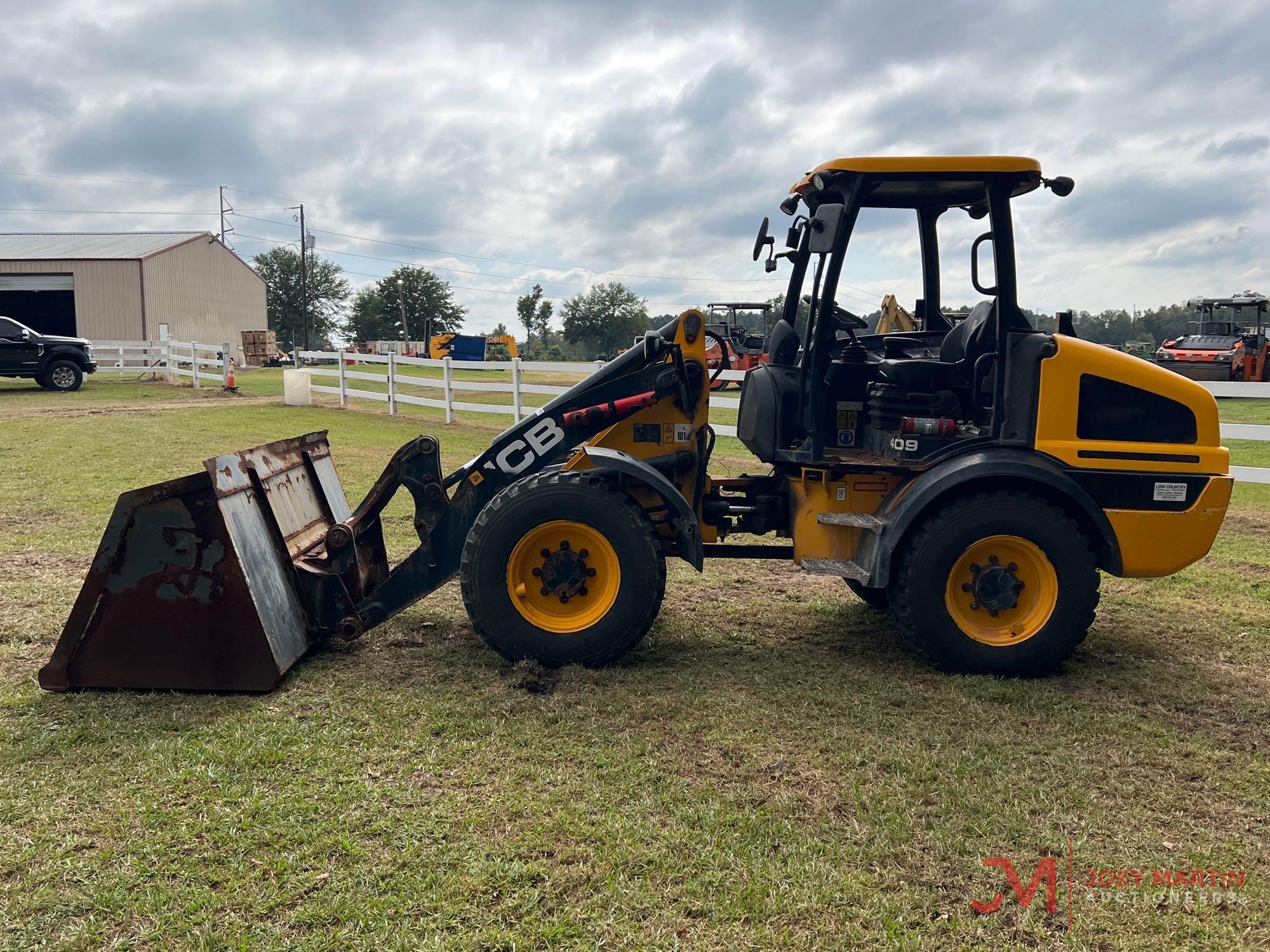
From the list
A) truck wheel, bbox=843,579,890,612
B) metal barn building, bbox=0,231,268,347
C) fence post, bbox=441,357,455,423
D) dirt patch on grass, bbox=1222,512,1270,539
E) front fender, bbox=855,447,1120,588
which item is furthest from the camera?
metal barn building, bbox=0,231,268,347

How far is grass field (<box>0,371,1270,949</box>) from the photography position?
274 cm

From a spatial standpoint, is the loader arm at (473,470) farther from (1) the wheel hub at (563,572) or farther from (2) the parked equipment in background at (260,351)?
(2) the parked equipment in background at (260,351)

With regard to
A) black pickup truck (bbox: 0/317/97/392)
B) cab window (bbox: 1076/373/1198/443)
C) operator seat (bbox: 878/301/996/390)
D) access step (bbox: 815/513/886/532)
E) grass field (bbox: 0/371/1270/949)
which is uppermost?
black pickup truck (bbox: 0/317/97/392)

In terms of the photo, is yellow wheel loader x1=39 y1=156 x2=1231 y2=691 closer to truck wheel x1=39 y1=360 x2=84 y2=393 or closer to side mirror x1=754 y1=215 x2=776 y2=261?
side mirror x1=754 y1=215 x2=776 y2=261

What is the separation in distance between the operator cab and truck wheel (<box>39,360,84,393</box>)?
2291 cm

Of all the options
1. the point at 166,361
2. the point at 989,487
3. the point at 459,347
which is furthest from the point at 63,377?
the point at 459,347

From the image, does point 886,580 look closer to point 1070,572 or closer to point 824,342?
point 1070,572

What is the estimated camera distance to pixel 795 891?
9.40 feet

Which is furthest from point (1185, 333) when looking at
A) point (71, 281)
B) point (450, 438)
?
point (71, 281)

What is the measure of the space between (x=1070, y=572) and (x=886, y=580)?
0.89 metres

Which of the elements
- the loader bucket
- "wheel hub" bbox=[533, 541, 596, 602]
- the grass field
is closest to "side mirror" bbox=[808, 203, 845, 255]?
"wheel hub" bbox=[533, 541, 596, 602]

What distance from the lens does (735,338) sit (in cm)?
629

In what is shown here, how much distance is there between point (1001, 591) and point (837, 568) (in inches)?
31.5

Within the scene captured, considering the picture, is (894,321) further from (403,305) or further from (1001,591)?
(403,305)
